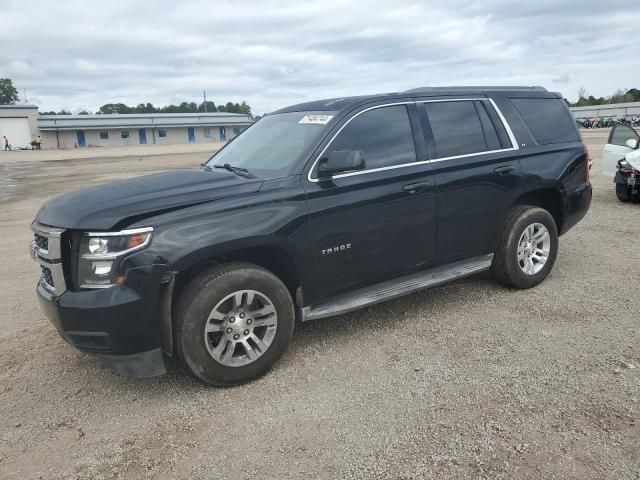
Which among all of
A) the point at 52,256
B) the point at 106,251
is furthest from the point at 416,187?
the point at 52,256

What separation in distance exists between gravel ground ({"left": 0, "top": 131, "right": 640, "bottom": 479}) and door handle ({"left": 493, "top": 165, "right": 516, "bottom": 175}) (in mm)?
1243

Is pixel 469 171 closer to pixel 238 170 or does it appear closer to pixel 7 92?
pixel 238 170

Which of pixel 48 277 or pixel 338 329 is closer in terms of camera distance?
pixel 48 277

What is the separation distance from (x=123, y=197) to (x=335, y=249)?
1569 mm

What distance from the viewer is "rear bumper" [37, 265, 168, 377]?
3139 mm

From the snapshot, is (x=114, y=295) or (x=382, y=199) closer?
(x=114, y=295)

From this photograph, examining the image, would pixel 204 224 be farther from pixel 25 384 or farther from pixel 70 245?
pixel 25 384

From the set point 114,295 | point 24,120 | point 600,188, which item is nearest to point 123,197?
point 114,295

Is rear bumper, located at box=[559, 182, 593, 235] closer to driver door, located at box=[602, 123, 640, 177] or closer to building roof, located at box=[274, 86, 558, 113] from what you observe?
building roof, located at box=[274, 86, 558, 113]

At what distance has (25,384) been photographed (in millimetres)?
3742

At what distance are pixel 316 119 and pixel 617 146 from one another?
8322mm

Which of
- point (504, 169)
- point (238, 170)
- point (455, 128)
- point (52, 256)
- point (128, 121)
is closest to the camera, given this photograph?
point (52, 256)

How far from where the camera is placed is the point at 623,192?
31.6 feet

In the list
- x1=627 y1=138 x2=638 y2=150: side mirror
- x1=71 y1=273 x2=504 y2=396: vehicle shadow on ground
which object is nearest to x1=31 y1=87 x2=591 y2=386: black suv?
x1=71 y1=273 x2=504 y2=396: vehicle shadow on ground
